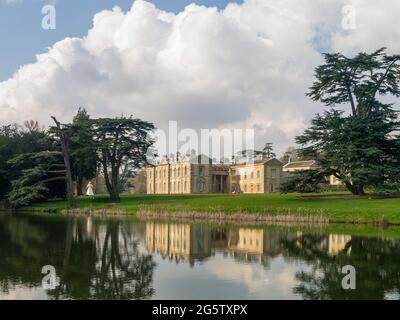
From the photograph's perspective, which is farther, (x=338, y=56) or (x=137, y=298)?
(x=338, y=56)

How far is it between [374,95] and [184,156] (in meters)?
48.3

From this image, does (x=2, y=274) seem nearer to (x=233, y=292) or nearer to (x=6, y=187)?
(x=233, y=292)

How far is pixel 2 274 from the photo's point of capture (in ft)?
44.8

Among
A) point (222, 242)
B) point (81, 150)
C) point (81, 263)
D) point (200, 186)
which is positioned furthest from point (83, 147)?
point (81, 263)

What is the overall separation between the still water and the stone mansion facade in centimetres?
5154

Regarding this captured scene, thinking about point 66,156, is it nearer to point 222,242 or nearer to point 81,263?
point 222,242

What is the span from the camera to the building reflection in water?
18625mm

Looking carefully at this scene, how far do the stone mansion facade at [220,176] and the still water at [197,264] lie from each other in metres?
51.5

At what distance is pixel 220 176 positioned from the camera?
8719cm

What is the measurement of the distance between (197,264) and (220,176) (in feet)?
233

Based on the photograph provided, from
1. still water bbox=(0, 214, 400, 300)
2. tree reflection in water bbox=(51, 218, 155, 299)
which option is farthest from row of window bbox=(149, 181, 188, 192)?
tree reflection in water bbox=(51, 218, 155, 299)

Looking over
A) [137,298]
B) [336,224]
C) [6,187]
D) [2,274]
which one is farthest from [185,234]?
[6,187]

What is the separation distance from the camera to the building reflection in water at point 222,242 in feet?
61.1
